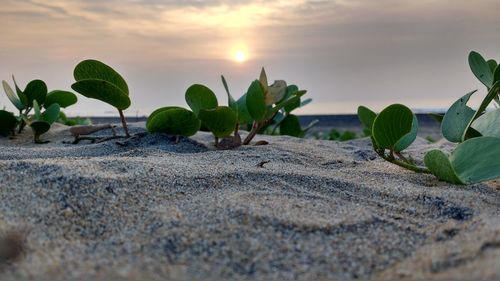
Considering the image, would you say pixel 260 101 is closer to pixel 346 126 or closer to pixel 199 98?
pixel 199 98

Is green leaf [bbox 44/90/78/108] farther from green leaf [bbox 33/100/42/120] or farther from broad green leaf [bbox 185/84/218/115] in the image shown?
broad green leaf [bbox 185/84/218/115]

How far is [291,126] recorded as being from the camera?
115 inches

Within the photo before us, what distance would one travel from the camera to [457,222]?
1108 mm

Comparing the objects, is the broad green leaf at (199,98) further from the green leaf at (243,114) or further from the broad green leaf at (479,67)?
the broad green leaf at (479,67)

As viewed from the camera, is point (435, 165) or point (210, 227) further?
point (435, 165)

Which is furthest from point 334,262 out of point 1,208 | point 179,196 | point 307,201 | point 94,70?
point 94,70

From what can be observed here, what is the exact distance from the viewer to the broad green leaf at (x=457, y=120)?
1.64 meters

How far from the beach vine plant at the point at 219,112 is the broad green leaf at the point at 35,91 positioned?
1.86 ft

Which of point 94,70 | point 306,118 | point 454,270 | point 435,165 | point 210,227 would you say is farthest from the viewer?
point 306,118

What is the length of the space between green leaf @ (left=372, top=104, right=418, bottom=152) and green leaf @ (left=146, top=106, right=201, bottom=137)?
70 centimetres

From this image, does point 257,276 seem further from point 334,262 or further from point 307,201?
point 307,201

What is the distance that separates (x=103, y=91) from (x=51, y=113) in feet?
1.82

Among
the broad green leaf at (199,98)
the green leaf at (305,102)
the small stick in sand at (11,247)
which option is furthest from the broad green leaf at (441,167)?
the green leaf at (305,102)

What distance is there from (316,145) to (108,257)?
160cm
